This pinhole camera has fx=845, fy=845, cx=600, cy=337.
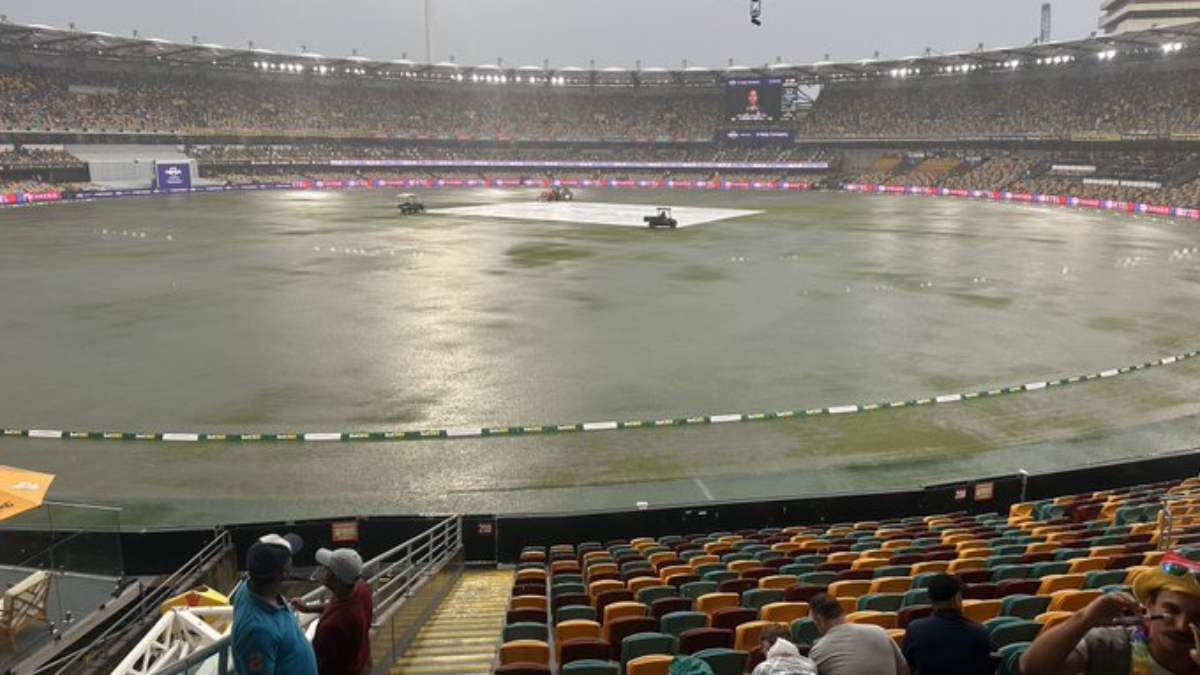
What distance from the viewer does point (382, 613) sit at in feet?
26.3

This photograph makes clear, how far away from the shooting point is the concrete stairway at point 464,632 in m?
7.95

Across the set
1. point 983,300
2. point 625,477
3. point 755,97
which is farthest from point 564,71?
point 625,477

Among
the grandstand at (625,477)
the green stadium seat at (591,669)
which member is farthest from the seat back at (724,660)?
the green stadium seat at (591,669)

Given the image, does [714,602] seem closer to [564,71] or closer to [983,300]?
[983,300]

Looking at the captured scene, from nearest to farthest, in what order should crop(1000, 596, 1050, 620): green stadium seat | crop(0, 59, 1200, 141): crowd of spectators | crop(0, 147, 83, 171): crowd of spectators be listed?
crop(1000, 596, 1050, 620): green stadium seat
crop(0, 147, 83, 171): crowd of spectators
crop(0, 59, 1200, 141): crowd of spectators

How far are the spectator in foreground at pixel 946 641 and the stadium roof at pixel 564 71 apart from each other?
96068mm

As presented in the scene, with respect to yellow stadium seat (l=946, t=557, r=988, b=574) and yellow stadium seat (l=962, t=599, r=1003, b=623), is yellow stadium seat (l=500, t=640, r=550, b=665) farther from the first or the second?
yellow stadium seat (l=946, t=557, r=988, b=574)

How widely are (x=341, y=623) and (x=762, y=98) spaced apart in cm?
12247

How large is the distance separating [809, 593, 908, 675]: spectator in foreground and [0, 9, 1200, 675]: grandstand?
2.68 feet

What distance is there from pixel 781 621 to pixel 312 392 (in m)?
16.1

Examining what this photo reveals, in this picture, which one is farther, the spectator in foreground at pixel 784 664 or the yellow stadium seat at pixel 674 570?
the yellow stadium seat at pixel 674 570

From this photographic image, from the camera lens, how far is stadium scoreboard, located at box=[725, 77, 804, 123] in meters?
120

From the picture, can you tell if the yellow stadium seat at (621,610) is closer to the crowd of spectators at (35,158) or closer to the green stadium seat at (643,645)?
the green stadium seat at (643,645)

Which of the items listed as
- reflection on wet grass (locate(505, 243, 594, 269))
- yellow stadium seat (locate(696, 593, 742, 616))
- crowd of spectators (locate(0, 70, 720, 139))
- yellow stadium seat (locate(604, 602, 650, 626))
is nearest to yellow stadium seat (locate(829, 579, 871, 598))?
yellow stadium seat (locate(696, 593, 742, 616))
